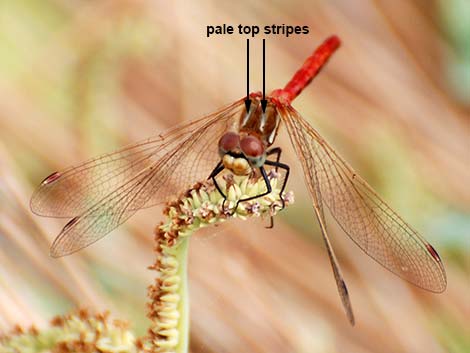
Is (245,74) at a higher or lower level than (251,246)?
higher

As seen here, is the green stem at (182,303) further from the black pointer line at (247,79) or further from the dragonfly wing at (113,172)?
the black pointer line at (247,79)

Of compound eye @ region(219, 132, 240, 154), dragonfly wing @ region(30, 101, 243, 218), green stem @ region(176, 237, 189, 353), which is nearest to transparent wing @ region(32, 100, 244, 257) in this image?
dragonfly wing @ region(30, 101, 243, 218)

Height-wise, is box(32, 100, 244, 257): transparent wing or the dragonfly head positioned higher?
the dragonfly head

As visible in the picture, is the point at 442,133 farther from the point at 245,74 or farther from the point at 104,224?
the point at 104,224

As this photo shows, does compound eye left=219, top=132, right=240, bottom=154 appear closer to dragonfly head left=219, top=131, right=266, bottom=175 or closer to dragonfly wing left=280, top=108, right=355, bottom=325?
dragonfly head left=219, top=131, right=266, bottom=175

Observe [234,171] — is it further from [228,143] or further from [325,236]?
[325,236]

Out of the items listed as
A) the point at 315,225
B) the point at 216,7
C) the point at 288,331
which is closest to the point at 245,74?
the point at 216,7

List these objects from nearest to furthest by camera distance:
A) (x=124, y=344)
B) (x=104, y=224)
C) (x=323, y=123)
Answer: (x=124, y=344)
(x=104, y=224)
(x=323, y=123)

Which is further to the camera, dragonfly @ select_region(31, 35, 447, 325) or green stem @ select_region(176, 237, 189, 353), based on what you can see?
dragonfly @ select_region(31, 35, 447, 325)
